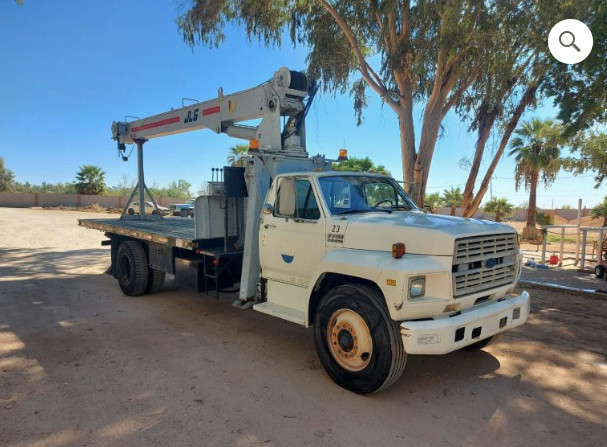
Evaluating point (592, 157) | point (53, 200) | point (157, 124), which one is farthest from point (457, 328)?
point (53, 200)

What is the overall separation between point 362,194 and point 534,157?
25.2 metres

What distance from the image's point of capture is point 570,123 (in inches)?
396

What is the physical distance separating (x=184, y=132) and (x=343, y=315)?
6.29 meters

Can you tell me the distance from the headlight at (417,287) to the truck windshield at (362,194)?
4.31 feet

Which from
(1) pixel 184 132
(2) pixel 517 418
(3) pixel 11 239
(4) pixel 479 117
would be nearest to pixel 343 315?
(2) pixel 517 418

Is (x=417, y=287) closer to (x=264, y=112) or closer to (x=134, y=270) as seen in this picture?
(x=264, y=112)

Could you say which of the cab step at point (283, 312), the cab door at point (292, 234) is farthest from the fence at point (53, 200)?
the cab step at point (283, 312)

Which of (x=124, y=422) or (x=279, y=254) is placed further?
(x=279, y=254)

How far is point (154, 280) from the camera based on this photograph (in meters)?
7.98

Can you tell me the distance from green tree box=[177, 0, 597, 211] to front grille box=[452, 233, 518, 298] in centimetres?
588

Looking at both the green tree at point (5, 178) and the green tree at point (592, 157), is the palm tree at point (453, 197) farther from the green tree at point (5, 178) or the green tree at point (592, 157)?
the green tree at point (5, 178)

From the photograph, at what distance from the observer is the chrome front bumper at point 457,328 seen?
3604 millimetres

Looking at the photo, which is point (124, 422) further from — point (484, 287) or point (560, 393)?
point (560, 393)

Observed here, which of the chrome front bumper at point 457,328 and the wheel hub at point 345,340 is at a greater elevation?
the chrome front bumper at point 457,328
